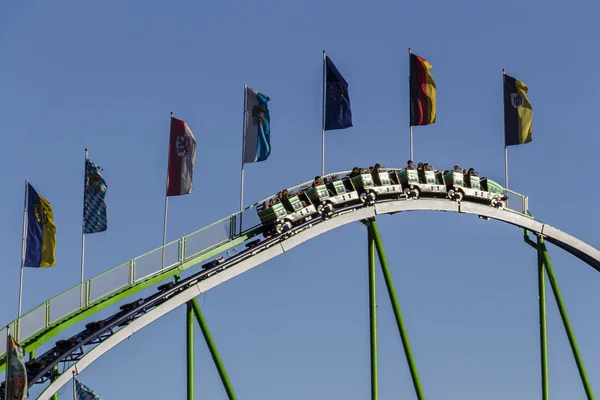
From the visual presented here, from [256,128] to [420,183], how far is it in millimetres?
7038

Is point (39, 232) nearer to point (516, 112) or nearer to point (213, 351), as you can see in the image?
point (213, 351)

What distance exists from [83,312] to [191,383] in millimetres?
4545

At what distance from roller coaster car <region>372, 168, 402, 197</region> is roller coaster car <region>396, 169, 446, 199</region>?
0.32 m

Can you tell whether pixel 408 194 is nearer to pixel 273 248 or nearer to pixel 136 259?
pixel 273 248

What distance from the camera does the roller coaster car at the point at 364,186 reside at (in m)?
70.3

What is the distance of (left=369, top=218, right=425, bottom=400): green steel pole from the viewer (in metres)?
69.8

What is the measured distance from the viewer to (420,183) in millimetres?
71562

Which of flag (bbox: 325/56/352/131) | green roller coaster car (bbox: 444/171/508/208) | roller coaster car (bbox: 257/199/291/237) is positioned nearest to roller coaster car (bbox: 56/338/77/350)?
roller coaster car (bbox: 257/199/291/237)

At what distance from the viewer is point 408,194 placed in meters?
71.2

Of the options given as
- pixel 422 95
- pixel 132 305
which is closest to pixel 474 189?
pixel 422 95

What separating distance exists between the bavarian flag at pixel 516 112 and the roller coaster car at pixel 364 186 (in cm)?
903

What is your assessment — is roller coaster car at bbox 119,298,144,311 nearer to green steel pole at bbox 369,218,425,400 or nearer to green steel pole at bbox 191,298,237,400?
green steel pole at bbox 191,298,237,400

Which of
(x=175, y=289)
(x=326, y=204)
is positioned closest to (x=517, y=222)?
(x=326, y=204)

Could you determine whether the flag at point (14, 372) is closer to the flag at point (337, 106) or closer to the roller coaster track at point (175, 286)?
the roller coaster track at point (175, 286)
